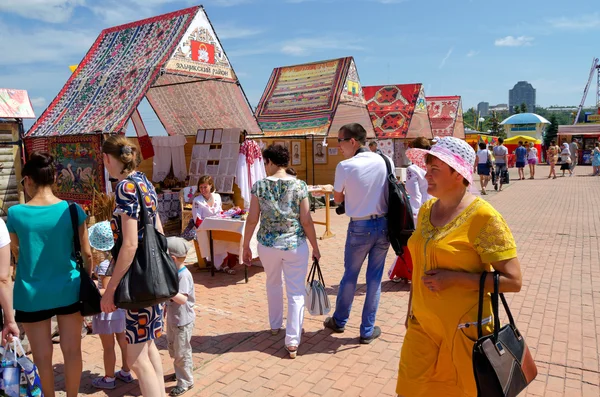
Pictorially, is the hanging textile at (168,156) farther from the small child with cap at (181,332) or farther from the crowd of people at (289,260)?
the small child with cap at (181,332)

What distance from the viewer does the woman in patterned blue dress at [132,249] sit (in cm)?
274

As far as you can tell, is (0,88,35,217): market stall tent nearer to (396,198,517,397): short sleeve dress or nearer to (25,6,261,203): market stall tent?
(25,6,261,203): market stall tent

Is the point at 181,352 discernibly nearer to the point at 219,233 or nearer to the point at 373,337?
the point at 373,337

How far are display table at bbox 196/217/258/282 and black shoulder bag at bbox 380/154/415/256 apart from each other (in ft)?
9.31

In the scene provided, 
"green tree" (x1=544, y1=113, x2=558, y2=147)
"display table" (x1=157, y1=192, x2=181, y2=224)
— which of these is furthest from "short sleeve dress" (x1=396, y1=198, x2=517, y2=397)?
"green tree" (x1=544, y1=113, x2=558, y2=147)

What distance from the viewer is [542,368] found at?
3.95 metres

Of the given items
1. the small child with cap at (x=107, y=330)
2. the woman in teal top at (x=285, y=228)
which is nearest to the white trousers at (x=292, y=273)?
the woman in teal top at (x=285, y=228)

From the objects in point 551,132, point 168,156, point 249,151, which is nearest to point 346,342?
point 249,151

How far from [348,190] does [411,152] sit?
1440 mm

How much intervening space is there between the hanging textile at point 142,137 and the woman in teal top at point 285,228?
335 inches

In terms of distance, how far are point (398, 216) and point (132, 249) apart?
2367 mm

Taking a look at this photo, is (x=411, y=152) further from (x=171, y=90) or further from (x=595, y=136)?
(x=595, y=136)

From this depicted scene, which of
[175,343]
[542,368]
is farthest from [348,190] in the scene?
[542,368]

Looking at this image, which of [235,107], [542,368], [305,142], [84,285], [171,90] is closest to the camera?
[84,285]
